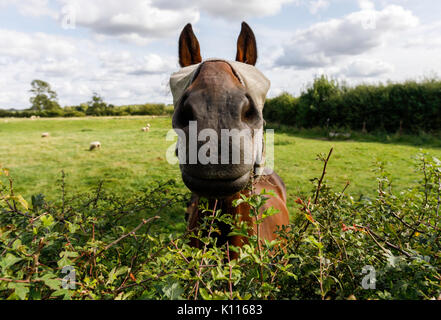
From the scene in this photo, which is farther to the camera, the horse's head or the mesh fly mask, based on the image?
the mesh fly mask

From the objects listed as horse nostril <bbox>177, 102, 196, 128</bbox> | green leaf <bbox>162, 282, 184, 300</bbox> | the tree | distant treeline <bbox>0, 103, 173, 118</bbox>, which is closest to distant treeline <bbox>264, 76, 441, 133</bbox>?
horse nostril <bbox>177, 102, 196, 128</bbox>

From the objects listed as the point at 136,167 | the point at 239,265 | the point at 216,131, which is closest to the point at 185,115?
the point at 216,131

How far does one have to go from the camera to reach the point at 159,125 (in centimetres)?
3103

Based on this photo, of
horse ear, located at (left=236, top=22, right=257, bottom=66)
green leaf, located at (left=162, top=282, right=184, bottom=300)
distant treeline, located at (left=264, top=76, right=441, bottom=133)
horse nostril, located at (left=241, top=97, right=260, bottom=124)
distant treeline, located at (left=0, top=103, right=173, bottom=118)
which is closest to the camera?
green leaf, located at (left=162, top=282, right=184, bottom=300)

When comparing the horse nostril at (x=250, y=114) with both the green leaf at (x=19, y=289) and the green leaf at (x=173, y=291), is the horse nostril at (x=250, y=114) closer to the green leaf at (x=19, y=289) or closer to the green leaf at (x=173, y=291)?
the green leaf at (x=173, y=291)

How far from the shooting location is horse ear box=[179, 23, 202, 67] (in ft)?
8.23

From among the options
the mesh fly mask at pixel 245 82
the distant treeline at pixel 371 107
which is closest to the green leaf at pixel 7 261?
the mesh fly mask at pixel 245 82

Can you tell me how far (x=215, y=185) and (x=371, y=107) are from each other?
77.8ft

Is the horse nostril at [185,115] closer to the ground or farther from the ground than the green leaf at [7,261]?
farther from the ground

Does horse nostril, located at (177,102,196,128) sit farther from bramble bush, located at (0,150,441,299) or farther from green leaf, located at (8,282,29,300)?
green leaf, located at (8,282,29,300)

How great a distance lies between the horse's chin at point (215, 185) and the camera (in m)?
1.45

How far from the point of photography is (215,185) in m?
1.45

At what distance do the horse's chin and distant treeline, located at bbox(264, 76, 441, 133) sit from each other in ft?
73.9

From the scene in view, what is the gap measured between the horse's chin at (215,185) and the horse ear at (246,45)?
155cm
